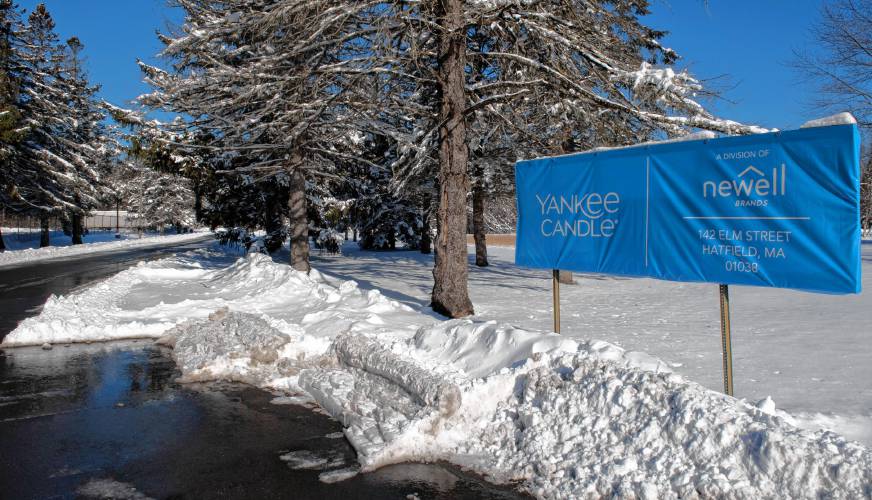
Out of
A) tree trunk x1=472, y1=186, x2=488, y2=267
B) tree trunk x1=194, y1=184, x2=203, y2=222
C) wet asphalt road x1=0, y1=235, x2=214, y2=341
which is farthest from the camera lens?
tree trunk x1=472, y1=186, x2=488, y2=267

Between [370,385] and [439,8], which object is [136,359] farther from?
[439,8]

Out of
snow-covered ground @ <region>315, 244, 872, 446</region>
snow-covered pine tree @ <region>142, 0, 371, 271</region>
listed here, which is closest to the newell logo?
snow-covered ground @ <region>315, 244, 872, 446</region>

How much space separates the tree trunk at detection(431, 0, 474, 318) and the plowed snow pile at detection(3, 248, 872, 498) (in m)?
1.49

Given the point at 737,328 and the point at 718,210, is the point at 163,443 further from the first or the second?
the point at 737,328

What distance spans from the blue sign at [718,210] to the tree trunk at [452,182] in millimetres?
3168

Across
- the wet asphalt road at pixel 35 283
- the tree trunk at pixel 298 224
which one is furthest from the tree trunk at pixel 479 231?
the wet asphalt road at pixel 35 283

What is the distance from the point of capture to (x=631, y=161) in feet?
20.1

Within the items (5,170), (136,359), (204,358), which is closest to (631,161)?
(204,358)

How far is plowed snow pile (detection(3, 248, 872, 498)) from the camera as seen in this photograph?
3.73m

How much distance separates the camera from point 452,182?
1023 cm

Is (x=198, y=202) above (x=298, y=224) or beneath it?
above

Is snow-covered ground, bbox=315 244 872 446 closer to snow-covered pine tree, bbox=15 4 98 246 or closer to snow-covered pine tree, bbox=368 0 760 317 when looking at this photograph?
snow-covered pine tree, bbox=368 0 760 317

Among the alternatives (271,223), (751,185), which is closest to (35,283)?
(271,223)

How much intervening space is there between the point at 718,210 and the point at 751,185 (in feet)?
1.17
